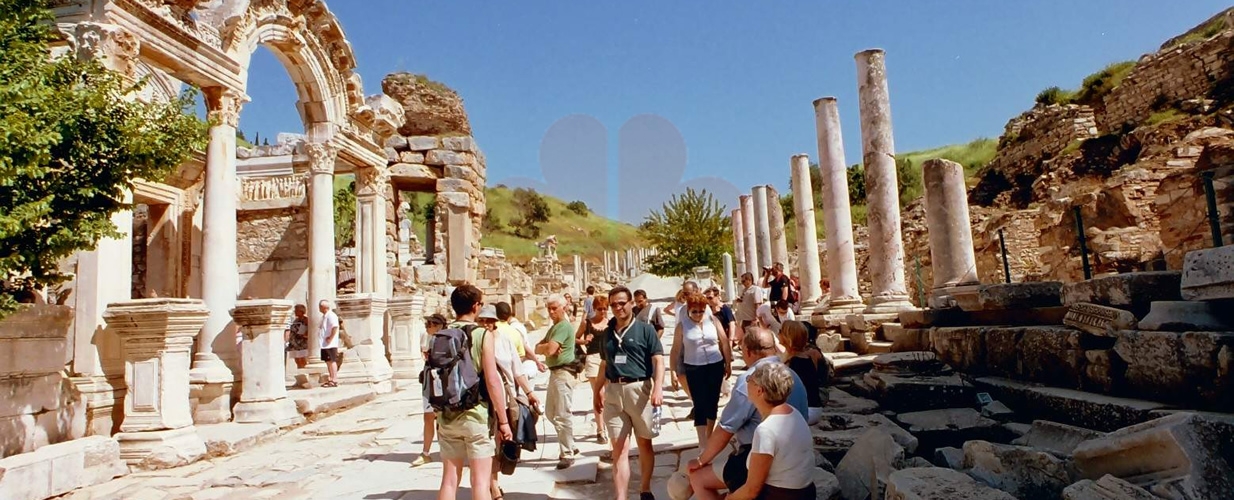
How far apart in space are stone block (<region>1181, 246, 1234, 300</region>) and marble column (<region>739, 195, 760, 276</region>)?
18.8 metres

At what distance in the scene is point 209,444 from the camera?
7.28 meters

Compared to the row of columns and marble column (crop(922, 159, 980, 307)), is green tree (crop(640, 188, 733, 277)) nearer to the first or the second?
the row of columns

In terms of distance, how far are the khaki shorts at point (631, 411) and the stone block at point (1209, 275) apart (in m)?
3.69

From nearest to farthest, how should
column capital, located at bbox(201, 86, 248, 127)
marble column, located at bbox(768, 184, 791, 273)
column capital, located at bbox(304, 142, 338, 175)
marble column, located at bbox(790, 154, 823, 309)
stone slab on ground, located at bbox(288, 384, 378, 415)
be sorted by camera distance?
1. stone slab on ground, located at bbox(288, 384, 378, 415)
2. column capital, located at bbox(201, 86, 248, 127)
3. column capital, located at bbox(304, 142, 338, 175)
4. marble column, located at bbox(790, 154, 823, 309)
5. marble column, located at bbox(768, 184, 791, 273)

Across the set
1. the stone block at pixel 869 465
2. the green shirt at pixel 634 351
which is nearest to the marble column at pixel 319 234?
the green shirt at pixel 634 351

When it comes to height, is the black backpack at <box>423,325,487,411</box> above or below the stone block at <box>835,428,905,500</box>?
above

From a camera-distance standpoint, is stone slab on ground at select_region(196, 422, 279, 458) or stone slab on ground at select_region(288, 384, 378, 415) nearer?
stone slab on ground at select_region(196, 422, 279, 458)

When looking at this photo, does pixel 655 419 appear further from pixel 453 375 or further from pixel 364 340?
pixel 364 340

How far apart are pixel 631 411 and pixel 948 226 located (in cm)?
739

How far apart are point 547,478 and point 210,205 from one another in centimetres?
686

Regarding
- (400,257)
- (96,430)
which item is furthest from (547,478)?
(400,257)

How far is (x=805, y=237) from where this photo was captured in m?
18.0

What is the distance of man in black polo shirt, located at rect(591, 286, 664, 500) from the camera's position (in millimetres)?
4750

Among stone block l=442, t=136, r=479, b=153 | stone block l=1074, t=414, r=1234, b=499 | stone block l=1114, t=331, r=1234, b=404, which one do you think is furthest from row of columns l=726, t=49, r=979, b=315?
stone block l=442, t=136, r=479, b=153
